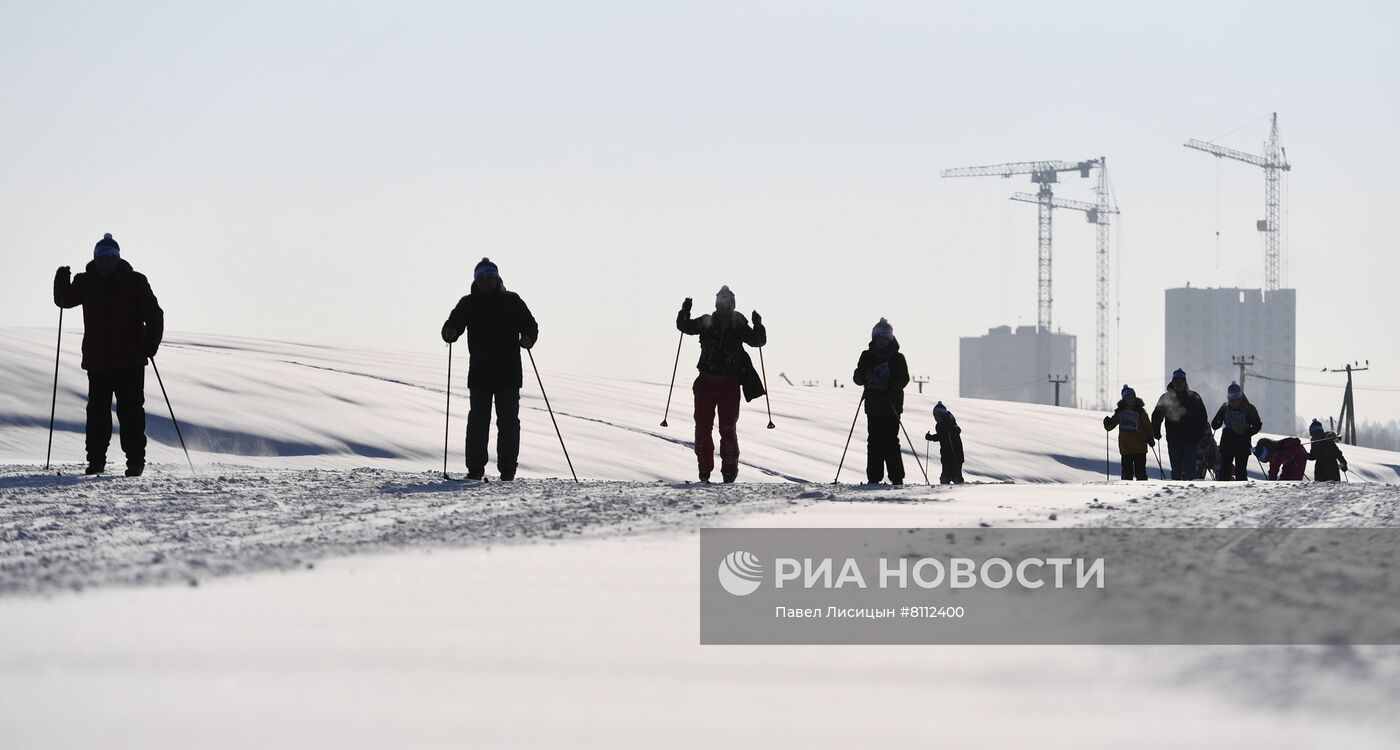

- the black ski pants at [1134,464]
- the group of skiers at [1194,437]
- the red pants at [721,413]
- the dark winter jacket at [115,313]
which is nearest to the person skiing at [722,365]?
the red pants at [721,413]

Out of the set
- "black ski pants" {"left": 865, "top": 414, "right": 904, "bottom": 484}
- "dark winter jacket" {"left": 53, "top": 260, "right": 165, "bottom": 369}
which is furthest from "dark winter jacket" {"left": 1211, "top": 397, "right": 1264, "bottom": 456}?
"dark winter jacket" {"left": 53, "top": 260, "right": 165, "bottom": 369}

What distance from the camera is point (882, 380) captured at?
10.8 metres

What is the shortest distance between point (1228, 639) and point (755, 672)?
108 cm

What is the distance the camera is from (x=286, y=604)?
3.87m

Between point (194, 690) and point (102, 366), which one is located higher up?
point (102, 366)

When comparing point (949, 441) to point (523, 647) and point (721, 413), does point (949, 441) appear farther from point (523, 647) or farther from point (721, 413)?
point (523, 647)

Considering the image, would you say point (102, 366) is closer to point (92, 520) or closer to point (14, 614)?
point (92, 520)

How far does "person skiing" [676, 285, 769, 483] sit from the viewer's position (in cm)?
1059

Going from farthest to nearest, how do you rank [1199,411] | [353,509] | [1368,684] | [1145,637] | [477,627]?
[1199,411], [353,509], [477,627], [1145,637], [1368,684]

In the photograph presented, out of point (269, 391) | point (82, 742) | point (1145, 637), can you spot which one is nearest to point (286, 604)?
point (82, 742)

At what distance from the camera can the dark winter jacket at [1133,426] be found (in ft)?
50.0

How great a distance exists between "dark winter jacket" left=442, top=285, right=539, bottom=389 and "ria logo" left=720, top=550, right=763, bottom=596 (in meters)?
5.46

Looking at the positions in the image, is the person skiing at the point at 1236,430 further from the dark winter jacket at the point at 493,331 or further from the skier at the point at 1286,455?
the dark winter jacket at the point at 493,331

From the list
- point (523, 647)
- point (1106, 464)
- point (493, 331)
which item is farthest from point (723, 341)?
point (1106, 464)
